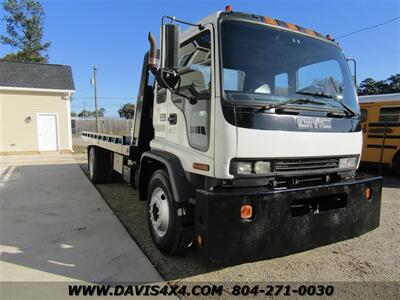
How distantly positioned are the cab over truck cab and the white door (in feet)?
50.9

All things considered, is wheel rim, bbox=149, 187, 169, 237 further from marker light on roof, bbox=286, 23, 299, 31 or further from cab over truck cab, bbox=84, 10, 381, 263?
marker light on roof, bbox=286, 23, 299, 31

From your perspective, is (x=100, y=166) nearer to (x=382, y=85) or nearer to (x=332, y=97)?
(x=332, y=97)

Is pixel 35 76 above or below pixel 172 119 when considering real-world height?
above

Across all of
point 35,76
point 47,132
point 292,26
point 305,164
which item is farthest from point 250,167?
point 35,76

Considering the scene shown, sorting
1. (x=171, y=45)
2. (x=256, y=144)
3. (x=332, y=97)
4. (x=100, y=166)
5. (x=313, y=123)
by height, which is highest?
(x=171, y=45)

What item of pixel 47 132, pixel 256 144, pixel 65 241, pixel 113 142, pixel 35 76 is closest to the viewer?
pixel 256 144

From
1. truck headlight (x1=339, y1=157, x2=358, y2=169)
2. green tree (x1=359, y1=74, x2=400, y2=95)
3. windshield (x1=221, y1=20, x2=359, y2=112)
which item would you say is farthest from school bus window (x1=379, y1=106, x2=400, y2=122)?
green tree (x1=359, y1=74, x2=400, y2=95)

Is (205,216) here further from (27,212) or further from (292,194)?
(27,212)

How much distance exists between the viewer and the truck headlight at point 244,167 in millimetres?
2889

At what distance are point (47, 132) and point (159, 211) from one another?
15.8 m

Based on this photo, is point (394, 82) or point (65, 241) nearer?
point (65, 241)

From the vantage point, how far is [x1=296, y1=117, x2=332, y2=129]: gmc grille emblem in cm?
310

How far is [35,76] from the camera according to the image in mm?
18172

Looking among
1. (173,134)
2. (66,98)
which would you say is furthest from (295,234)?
(66,98)
